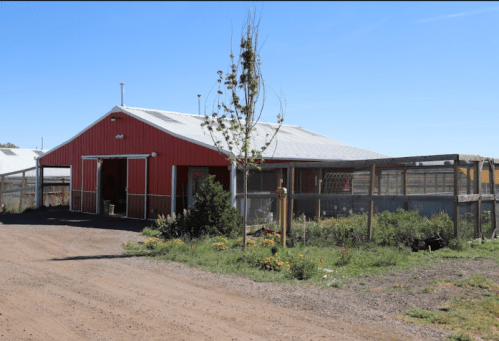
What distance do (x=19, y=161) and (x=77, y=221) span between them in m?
23.4

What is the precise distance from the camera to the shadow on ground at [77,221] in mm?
18156

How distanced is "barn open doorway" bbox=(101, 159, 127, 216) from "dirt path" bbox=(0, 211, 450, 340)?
1264 centimetres

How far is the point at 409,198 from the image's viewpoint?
38.5 ft

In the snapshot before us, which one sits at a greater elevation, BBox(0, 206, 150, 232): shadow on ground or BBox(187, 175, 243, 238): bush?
BBox(187, 175, 243, 238): bush

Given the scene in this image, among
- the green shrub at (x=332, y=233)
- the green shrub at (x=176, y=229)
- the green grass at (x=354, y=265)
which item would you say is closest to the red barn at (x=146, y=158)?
the green shrub at (x=176, y=229)

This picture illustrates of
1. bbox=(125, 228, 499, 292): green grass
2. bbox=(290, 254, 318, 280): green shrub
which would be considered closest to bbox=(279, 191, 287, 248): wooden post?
bbox=(125, 228, 499, 292): green grass

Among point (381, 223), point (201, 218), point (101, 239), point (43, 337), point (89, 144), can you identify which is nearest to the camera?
point (43, 337)

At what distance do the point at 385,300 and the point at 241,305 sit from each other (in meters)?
2.18

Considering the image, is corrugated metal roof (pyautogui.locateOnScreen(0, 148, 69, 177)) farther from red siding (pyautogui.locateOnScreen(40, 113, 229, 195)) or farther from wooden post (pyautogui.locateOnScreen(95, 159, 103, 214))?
wooden post (pyautogui.locateOnScreen(95, 159, 103, 214))

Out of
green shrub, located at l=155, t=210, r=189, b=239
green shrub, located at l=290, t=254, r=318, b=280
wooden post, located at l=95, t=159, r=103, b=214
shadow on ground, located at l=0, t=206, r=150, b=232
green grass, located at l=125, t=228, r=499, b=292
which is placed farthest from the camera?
wooden post, located at l=95, t=159, r=103, b=214

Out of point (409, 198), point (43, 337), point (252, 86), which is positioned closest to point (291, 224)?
point (409, 198)

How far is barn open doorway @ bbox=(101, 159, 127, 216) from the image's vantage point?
2423 centimetres

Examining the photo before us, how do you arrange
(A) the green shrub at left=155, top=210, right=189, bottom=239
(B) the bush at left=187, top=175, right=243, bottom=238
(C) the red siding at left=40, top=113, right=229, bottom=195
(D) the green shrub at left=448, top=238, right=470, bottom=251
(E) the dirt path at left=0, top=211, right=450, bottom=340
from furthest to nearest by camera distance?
(C) the red siding at left=40, top=113, right=229, bottom=195, (A) the green shrub at left=155, top=210, right=189, bottom=239, (B) the bush at left=187, top=175, right=243, bottom=238, (D) the green shrub at left=448, top=238, right=470, bottom=251, (E) the dirt path at left=0, top=211, right=450, bottom=340

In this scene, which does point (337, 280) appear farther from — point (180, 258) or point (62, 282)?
point (62, 282)
